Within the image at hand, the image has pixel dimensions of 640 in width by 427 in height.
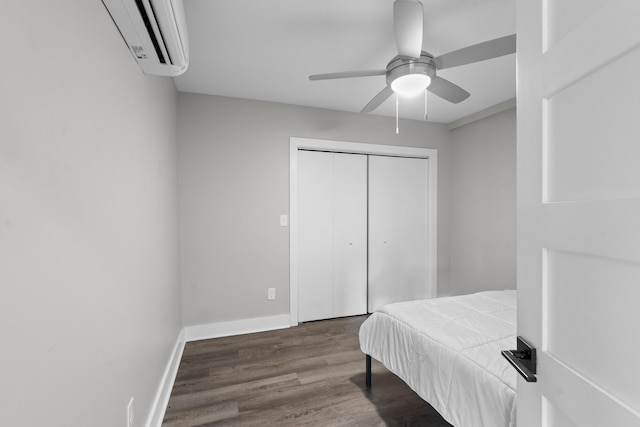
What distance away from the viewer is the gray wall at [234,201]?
286cm

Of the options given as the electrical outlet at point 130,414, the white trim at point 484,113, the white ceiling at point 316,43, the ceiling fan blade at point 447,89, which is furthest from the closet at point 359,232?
the electrical outlet at point 130,414

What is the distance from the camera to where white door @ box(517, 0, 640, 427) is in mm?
470

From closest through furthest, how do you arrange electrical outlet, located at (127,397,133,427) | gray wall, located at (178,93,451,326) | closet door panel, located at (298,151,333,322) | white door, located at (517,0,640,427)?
white door, located at (517,0,640,427)
electrical outlet, located at (127,397,133,427)
gray wall, located at (178,93,451,326)
closet door panel, located at (298,151,333,322)

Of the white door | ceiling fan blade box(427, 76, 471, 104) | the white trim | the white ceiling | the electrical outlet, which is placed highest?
the white ceiling

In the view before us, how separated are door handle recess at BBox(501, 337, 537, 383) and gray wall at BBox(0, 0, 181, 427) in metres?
1.11

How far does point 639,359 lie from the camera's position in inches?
17.8

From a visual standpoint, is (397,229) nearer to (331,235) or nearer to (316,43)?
(331,235)

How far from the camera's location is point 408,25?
4.89 feet

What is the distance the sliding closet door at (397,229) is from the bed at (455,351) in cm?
150

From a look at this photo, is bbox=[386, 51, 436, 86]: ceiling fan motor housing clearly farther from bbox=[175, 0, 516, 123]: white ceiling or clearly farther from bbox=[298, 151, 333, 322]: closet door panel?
bbox=[298, 151, 333, 322]: closet door panel

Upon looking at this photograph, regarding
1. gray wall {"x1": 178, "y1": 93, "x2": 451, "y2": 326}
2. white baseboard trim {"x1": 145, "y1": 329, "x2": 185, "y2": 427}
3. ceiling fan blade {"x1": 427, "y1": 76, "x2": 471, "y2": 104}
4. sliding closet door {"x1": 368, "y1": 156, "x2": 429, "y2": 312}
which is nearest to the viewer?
white baseboard trim {"x1": 145, "y1": 329, "x2": 185, "y2": 427}

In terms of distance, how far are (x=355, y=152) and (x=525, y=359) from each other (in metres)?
3.00

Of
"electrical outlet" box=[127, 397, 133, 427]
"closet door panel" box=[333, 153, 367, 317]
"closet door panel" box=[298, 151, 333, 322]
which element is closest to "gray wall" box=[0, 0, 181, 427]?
"electrical outlet" box=[127, 397, 133, 427]

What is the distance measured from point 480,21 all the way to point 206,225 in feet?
8.91
